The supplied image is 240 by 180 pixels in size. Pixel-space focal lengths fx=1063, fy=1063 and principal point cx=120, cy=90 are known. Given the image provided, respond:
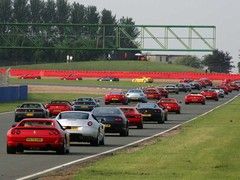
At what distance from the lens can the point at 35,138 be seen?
29.7 m

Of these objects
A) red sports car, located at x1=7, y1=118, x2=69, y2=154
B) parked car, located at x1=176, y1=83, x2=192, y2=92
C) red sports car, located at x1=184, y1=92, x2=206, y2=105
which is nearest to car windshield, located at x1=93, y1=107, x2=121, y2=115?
red sports car, located at x1=7, y1=118, x2=69, y2=154

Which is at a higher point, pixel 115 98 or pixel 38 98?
pixel 115 98

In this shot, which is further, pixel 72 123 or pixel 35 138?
pixel 72 123

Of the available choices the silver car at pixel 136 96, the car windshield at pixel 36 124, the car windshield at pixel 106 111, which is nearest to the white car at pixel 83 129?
the car windshield at pixel 36 124

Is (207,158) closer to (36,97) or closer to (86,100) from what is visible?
(86,100)

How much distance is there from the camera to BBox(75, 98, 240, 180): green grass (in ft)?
73.5

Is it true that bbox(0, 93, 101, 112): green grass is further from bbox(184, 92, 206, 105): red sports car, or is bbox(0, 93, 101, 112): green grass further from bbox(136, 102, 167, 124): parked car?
bbox(136, 102, 167, 124): parked car

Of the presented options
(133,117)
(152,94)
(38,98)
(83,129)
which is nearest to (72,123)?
(83,129)

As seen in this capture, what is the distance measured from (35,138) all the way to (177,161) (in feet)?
15.6

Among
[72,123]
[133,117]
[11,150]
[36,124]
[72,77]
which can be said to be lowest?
[11,150]

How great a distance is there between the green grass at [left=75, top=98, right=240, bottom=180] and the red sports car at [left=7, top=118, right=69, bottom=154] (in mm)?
1849

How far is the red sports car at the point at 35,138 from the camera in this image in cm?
2957

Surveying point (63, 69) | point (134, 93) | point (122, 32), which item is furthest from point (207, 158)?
point (63, 69)

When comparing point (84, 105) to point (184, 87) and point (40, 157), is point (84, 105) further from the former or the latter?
point (184, 87)
